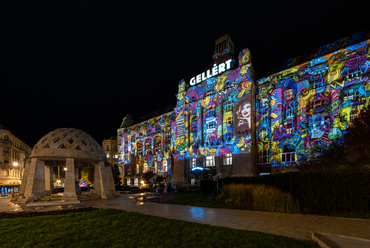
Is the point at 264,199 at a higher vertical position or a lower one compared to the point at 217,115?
lower

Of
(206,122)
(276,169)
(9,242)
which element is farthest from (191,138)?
(9,242)

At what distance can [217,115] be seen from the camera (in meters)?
42.3

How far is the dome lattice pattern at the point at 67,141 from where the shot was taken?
70.4 ft

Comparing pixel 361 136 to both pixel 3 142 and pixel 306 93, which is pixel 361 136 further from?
pixel 3 142

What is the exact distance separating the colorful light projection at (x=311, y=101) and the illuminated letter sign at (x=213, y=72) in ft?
29.4

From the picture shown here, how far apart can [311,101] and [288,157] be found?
966 cm

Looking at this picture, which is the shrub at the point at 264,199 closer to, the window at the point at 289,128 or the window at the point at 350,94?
the window at the point at 289,128

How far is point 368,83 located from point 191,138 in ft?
104

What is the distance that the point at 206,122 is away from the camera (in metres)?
44.3

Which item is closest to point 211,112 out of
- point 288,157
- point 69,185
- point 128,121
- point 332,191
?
point 288,157

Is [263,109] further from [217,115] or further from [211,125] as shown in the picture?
[211,125]

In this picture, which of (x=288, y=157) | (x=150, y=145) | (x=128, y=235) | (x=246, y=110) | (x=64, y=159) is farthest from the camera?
(x=150, y=145)

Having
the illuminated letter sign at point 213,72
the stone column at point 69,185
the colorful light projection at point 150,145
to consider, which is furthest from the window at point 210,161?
the stone column at point 69,185

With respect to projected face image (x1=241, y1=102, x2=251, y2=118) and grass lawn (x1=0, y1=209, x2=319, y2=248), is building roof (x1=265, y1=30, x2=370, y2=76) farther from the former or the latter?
grass lawn (x1=0, y1=209, x2=319, y2=248)
